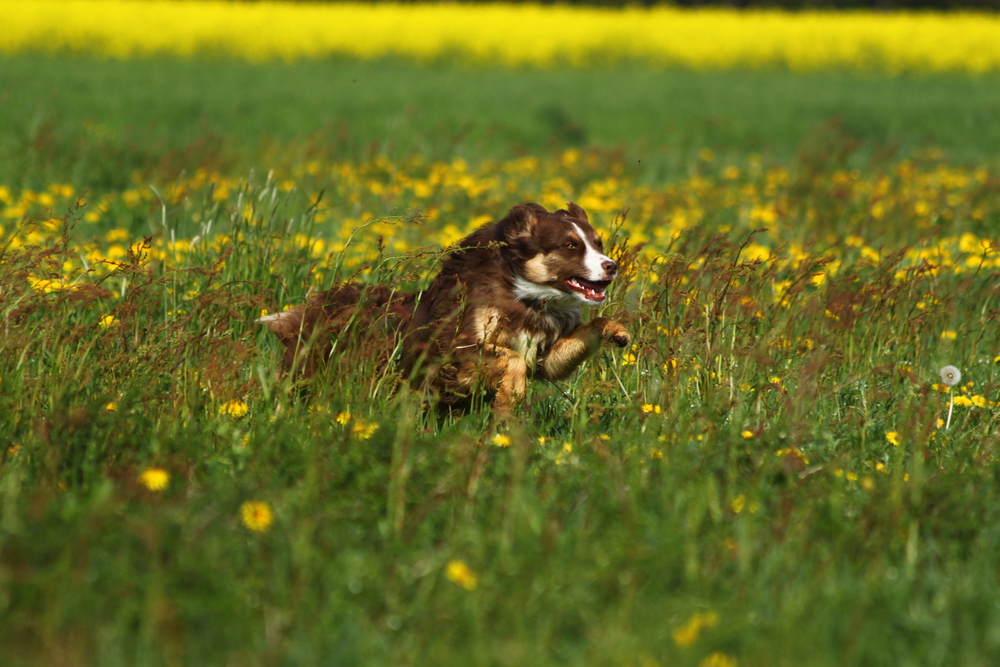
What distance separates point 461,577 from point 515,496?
32 centimetres

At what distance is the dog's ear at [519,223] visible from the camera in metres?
4.23

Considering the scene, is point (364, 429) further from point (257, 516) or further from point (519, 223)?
point (519, 223)

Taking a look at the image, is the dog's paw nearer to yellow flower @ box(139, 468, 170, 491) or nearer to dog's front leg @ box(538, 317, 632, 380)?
dog's front leg @ box(538, 317, 632, 380)

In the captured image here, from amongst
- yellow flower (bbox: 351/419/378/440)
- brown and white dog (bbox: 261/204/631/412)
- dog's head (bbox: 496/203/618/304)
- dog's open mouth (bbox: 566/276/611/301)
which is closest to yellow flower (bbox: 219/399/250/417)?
brown and white dog (bbox: 261/204/631/412)

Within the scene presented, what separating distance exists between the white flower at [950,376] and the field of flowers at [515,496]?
2cm

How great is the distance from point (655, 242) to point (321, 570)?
15.1 ft

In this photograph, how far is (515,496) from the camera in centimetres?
281

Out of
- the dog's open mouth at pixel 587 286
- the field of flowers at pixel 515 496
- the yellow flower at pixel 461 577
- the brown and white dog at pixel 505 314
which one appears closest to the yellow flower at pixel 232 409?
the field of flowers at pixel 515 496

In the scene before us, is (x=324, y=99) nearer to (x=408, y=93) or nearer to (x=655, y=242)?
(x=408, y=93)

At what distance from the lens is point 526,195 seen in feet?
29.3

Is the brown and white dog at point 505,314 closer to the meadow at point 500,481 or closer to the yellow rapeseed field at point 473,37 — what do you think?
the meadow at point 500,481

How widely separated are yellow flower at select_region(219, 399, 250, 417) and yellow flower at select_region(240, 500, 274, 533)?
42.2 inches

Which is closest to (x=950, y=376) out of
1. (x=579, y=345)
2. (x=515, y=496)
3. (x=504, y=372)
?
(x=579, y=345)

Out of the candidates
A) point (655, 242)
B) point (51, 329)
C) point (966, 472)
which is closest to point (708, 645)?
point (966, 472)
